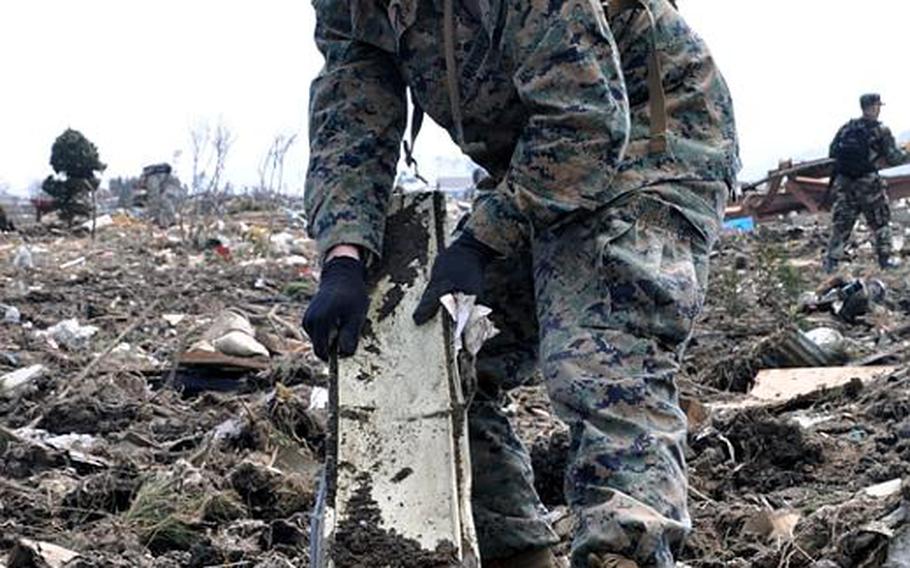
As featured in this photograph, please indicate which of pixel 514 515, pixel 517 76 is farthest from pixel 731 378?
pixel 517 76

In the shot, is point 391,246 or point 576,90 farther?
point 391,246

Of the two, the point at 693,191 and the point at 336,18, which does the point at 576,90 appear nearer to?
the point at 693,191

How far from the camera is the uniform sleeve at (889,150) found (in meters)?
11.5

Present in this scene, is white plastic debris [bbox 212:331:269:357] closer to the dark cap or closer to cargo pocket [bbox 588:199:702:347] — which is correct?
cargo pocket [bbox 588:199:702:347]

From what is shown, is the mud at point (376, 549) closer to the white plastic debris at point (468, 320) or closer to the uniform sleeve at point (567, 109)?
the white plastic debris at point (468, 320)

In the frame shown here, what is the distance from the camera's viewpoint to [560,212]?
2395 mm

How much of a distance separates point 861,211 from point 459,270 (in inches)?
388

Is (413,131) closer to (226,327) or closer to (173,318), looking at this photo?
(226,327)

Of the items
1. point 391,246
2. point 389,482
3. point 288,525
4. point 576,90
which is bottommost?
point 288,525

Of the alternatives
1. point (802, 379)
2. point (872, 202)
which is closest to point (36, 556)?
point (802, 379)

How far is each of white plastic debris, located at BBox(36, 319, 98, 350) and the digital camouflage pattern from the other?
20.7ft

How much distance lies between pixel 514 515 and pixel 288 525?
93 cm

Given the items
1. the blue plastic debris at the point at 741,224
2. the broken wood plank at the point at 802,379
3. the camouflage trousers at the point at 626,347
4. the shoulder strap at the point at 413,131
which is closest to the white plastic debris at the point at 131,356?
the broken wood plank at the point at 802,379

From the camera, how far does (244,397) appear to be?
5.56 meters
